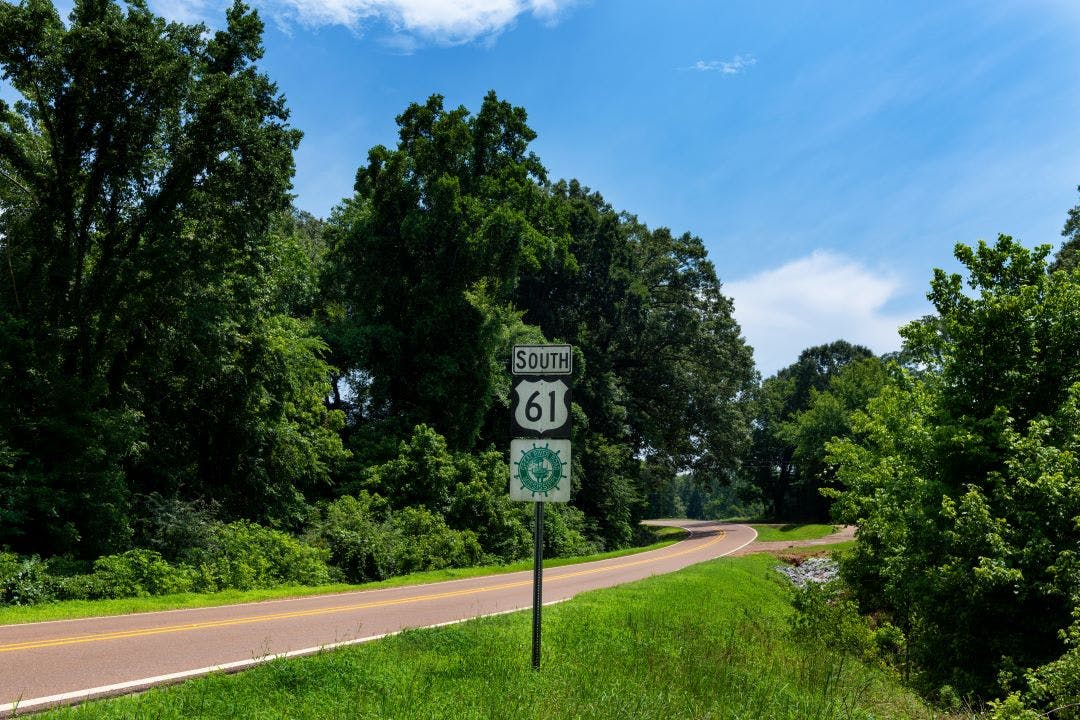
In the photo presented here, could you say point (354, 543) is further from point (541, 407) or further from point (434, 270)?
point (541, 407)

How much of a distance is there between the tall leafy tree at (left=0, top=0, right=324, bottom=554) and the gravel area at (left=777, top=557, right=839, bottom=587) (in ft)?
73.1

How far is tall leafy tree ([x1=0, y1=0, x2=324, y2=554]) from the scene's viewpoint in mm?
16281

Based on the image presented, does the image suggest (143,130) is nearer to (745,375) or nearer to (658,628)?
(658,628)

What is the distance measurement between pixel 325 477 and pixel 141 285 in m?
9.72

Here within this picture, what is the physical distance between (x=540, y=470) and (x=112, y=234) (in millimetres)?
16602

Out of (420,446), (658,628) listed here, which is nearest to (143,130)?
(420,446)

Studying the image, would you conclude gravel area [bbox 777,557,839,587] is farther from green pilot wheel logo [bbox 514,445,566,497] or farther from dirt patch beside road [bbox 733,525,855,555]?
green pilot wheel logo [bbox 514,445,566,497]

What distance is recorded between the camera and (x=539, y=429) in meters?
7.38

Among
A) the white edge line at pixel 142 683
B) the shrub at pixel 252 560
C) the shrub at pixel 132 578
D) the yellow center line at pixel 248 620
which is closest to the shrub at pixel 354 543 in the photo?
the shrub at pixel 252 560

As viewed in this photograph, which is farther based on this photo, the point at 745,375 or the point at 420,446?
the point at 745,375

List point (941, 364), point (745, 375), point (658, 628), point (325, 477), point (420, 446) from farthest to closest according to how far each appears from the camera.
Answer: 1. point (745, 375)
2. point (420, 446)
3. point (325, 477)
4. point (941, 364)
5. point (658, 628)

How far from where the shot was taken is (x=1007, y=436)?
39.5ft

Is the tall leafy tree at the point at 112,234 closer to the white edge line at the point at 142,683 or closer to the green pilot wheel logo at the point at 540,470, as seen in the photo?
the white edge line at the point at 142,683

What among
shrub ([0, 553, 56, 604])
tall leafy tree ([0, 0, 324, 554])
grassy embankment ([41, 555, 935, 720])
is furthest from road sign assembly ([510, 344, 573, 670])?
tall leafy tree ([0, 0, 324, 554])
